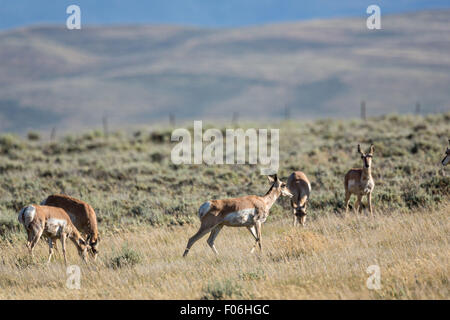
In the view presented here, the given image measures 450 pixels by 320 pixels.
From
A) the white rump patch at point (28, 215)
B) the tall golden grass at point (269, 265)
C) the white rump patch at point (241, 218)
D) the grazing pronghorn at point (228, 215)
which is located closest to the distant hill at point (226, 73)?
the tall golden grass at point (269, 265)

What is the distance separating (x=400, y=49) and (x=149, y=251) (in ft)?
427

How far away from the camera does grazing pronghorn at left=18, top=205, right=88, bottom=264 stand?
36.2 ft

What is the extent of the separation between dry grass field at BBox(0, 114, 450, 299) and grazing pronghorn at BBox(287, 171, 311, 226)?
0.36 meters

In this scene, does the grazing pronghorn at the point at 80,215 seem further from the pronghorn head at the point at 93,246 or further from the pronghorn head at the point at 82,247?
the pronghorn head at the point at 82,247

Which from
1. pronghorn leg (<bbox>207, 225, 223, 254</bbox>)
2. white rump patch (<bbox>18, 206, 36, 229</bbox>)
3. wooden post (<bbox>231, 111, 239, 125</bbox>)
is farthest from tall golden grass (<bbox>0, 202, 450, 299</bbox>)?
wooden post (<bbox>231, 111, 239, 125</bbox>)

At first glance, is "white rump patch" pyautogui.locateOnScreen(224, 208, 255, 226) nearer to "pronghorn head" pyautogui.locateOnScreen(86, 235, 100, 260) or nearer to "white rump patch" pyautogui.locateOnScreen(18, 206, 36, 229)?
"pronghorn head" pyautogui.locateOnScreen(86, 235, 100, 260)

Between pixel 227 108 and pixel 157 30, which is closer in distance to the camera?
pixel 227 108

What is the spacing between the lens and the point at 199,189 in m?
20.2

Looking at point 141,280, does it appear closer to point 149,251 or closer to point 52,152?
point 149,251

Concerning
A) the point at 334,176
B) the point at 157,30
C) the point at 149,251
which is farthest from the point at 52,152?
the point at 157,30

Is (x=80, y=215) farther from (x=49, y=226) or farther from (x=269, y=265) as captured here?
(x=269, y=265)

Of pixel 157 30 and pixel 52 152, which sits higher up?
pixel 157 30

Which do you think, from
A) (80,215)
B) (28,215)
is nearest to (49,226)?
(28,215)

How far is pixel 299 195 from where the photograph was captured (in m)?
14.8
